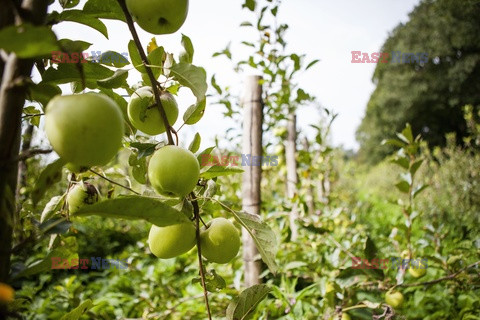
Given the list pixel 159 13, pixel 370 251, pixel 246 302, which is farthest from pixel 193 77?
pixel 370 251

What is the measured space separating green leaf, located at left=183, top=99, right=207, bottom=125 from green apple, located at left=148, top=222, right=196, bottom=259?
0.75ft

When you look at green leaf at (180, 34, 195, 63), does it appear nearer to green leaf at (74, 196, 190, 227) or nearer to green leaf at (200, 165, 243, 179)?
green leaf at (200, 165, 243, 179)

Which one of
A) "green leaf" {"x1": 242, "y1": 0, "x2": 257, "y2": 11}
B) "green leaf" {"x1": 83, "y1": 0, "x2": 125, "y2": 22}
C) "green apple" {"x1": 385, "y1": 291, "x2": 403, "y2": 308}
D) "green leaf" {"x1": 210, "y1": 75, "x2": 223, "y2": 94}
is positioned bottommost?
"green apple" {"x1": 385, "y1": 291, "x2": 403, "y2": 308}

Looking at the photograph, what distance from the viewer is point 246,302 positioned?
1.85ft

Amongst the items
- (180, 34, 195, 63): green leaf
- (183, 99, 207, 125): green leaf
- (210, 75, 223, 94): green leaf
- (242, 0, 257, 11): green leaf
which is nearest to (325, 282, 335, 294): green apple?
(183, 99, 207, 125): green leaf

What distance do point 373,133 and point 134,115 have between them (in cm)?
1840

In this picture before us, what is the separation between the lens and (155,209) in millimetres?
379

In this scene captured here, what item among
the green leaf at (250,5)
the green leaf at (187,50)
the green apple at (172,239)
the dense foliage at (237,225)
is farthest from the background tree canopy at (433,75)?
the green apple at (172,239)

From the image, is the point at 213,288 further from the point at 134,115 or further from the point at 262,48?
the point at 262,48

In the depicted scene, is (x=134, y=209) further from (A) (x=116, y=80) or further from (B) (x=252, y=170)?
(B) (x=252, y=170)

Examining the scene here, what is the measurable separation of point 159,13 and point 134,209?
0.91ft

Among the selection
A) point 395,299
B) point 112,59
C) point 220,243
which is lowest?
point 395,299

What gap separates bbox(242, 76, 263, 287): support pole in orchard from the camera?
1.16 metres

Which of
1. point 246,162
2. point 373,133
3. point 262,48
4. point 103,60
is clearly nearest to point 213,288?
point 103,60
